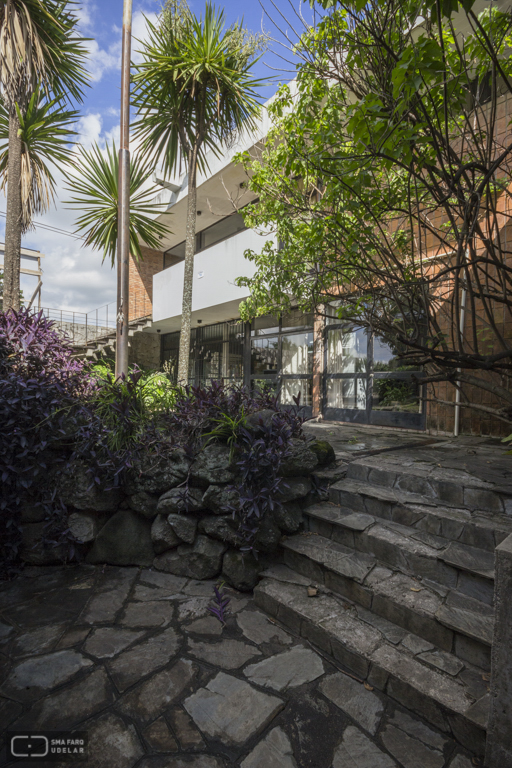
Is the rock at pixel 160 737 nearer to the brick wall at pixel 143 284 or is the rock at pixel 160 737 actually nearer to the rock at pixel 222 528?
the rock at pixel 222 528

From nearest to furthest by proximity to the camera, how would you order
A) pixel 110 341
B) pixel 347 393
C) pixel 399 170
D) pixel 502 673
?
pixel 502 673 → pixel 399 170 → pixel 347 393 → pixel 110 341

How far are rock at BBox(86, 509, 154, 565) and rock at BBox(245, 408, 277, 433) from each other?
123 centimetres

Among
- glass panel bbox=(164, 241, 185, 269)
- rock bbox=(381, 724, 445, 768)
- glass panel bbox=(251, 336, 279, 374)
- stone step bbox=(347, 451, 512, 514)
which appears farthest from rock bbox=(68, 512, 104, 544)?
glass panel bbox=(164, 241, 185, 269)

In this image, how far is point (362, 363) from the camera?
6.83 meters

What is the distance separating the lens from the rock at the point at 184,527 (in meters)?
2.89

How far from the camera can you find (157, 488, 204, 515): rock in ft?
9.51

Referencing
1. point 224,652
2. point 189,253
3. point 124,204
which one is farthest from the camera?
point 189,253

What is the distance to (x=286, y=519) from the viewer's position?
2.84 m

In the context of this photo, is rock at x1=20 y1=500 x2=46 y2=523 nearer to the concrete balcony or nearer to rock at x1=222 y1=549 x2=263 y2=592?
rock at x1=222 y1=549 x2=263 y2=592

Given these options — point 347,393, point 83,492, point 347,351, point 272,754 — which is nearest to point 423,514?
point 272,754

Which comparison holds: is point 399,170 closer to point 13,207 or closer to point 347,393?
point 347,393

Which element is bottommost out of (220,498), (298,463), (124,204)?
(220,498)

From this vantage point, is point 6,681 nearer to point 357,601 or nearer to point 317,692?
point 317,692

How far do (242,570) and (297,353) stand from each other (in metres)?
5.99
